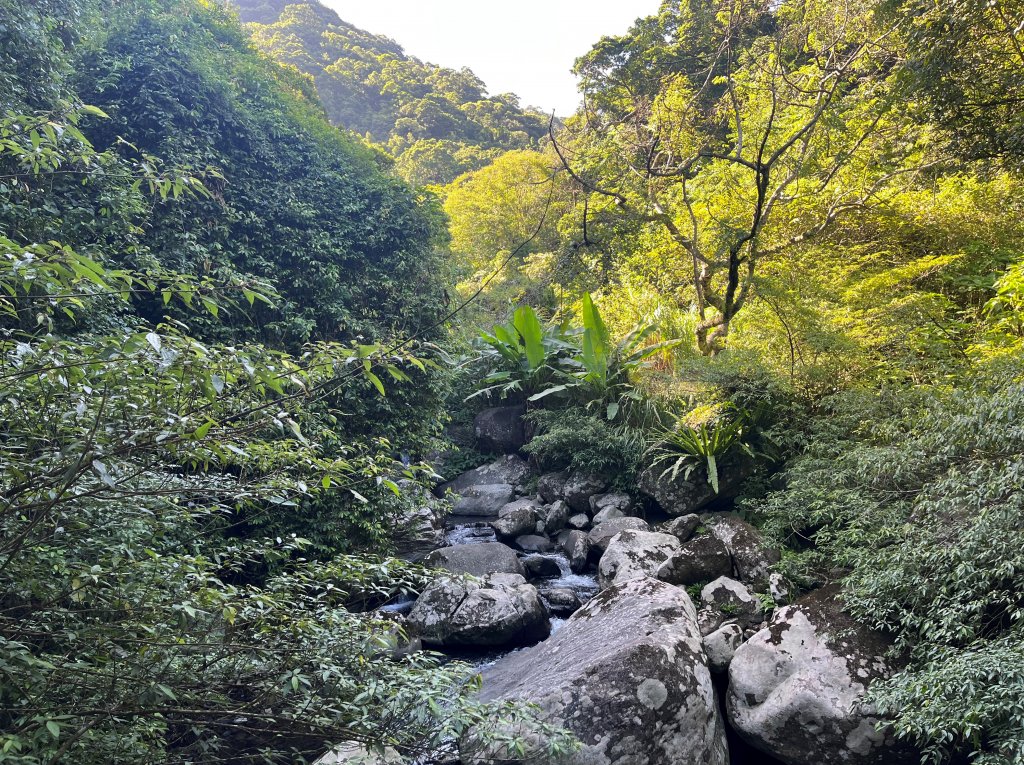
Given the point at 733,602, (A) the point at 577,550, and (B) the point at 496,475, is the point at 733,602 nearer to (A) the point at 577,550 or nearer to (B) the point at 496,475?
(A) the point at 577,550

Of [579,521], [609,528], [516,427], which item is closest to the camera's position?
[609,528]

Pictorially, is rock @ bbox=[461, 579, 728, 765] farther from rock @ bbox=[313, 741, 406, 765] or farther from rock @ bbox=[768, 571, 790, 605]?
rock @ bbox=[768, 571, 790, 605]

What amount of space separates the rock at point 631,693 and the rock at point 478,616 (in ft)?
2.94

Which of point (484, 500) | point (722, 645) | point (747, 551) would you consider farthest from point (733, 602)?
point (484, 500)

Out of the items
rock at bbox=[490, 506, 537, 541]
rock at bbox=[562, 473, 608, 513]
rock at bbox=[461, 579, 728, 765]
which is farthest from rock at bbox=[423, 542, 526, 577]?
rock at bbox=[461, 579, 728, 765]

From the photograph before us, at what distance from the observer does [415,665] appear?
2.51 m

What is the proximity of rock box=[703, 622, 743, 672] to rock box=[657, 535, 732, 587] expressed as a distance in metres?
0.91

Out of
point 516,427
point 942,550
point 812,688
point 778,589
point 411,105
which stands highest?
point 411,105

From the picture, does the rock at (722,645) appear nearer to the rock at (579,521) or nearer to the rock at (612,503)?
the rock at (612,503)

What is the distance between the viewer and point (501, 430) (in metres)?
10.7

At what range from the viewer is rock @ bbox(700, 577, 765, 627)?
452cm

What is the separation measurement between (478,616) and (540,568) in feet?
5.37

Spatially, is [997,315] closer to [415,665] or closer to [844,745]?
[844,745]

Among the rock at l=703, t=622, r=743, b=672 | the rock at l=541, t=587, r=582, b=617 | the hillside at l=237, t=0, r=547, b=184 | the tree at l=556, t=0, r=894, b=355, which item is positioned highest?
the hillside at l=237, t=0, r=547, b=184
